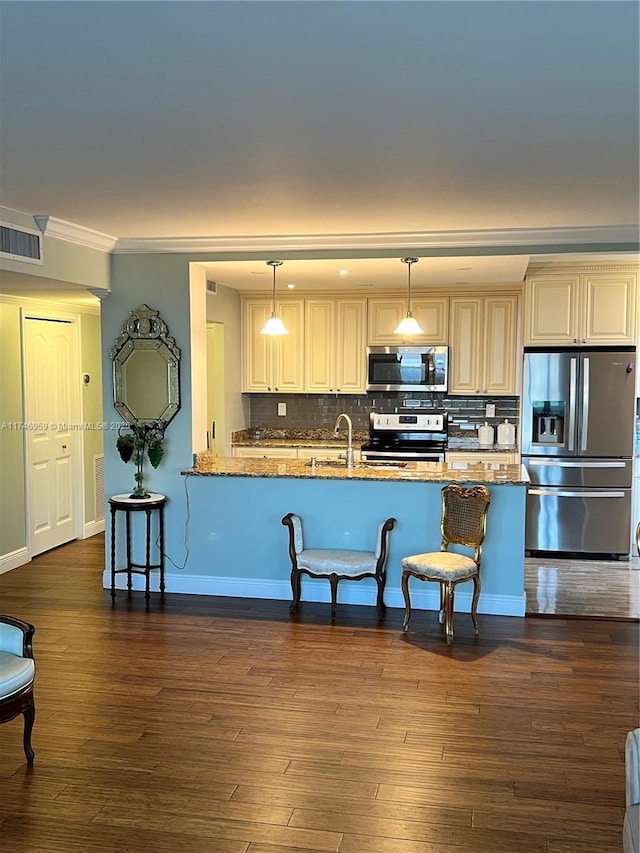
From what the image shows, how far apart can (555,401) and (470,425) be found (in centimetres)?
106

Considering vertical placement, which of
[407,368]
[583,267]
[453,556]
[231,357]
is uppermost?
[583,267]

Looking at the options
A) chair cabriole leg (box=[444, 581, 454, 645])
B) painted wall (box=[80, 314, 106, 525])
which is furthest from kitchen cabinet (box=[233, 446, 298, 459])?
chair cabriole leg (box=[444, 581, 454, 645])

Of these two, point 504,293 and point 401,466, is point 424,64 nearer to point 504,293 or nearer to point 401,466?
point 401,466

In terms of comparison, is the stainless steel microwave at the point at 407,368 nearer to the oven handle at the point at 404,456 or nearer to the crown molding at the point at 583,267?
Result: the oven handle at the point at 404,456

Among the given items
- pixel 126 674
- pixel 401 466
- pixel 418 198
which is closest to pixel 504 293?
pixel 401 466

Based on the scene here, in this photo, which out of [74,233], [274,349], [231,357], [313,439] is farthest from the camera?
[313,439]

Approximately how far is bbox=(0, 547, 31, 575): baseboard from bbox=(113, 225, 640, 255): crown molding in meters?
2.73

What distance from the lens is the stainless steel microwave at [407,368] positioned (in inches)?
275

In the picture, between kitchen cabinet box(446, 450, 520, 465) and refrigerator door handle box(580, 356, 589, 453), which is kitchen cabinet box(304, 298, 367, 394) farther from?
refrigerator door handle box(580, 356, 589, 453)

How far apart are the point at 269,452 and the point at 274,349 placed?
3.39 feet

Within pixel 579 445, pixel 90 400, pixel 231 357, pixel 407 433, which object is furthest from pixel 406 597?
pixel 90 400

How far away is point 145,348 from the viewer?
5.41 meters

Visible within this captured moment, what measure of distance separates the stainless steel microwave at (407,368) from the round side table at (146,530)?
263 centimetres

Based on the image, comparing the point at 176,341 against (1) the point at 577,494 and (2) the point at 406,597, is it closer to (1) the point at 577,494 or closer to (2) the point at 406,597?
(2) the point at 406,597
